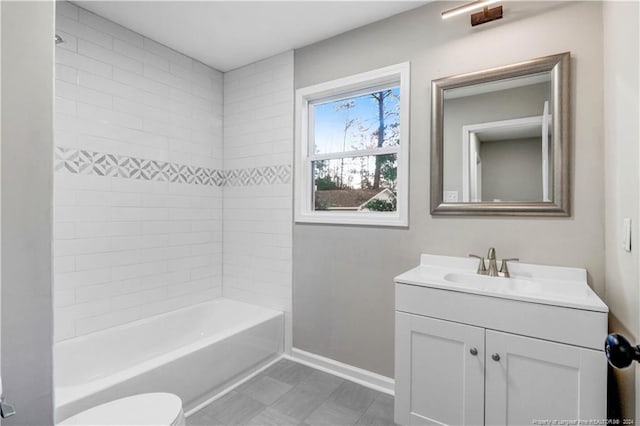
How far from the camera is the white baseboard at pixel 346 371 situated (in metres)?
2.21

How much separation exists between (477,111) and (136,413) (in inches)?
91.7

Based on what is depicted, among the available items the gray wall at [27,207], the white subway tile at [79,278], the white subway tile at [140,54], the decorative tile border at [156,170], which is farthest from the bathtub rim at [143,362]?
the white subway tile at [140,54]

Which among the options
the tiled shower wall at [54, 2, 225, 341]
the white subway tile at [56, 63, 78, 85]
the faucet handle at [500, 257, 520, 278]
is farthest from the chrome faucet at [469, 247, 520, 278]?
the white subway tile at [56, 63, 78, 85]

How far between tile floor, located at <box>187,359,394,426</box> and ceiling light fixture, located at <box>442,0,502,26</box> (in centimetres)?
242

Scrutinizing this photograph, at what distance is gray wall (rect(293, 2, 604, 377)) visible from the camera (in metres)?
1.64

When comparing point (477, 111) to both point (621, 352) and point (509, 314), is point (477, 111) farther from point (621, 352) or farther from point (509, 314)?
point (621, 352)

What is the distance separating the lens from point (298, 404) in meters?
2.04

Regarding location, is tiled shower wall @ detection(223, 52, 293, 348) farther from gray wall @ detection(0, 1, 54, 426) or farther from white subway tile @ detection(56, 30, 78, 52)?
gray wall @ detection(0, 1, 54, 426)

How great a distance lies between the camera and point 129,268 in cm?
245

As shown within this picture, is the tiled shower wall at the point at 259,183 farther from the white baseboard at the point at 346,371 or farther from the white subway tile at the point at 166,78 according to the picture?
the white subway tile at the point at 166,78

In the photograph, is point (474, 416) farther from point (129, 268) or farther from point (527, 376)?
point (129, 268)

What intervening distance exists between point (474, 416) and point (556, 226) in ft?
3.50

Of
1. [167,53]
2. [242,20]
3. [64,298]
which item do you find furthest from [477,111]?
[64,298]

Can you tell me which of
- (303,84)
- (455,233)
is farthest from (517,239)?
(303,84)
